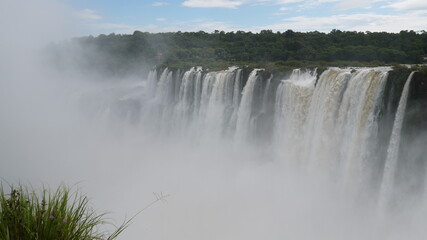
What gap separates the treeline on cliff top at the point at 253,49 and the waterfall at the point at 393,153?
30.2 ft

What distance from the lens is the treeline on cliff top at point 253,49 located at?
22125 millimetres

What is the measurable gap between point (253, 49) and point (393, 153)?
25.2 meters

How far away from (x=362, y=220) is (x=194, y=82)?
41.4 ft

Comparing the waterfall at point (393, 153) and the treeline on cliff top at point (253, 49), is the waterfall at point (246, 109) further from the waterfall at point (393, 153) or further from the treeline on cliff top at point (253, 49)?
the waterfall at point (393, 153)

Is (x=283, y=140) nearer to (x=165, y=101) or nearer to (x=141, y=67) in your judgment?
(x=165, y=101)

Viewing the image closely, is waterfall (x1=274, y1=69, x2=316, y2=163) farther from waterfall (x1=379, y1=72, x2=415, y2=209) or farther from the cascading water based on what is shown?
waterfall (x1=379, y1=72, x2=415, y2=209)

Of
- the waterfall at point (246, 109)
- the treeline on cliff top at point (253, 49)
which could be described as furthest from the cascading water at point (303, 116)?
the treeline on cliff top at point (253, 49)

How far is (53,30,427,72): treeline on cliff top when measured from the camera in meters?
22.1

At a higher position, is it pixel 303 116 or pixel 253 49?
pixel 253 49

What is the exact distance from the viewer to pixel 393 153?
9852 mm

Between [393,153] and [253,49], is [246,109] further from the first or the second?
[253,49]

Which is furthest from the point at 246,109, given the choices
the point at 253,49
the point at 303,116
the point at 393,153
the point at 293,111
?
the point at 253,49

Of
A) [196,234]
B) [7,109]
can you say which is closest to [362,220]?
[196,234]

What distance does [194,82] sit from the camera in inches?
826
